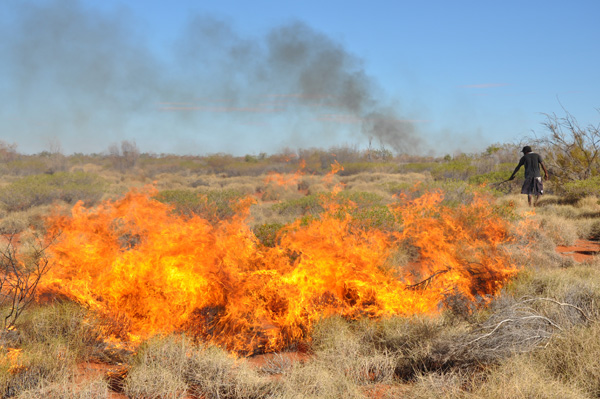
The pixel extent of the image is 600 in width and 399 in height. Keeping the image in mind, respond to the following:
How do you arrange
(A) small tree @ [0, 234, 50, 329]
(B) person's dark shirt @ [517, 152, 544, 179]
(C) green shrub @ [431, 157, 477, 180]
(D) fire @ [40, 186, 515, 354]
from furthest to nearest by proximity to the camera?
(C) green shrub @ [431, 157, 477, 180], (B) person's dark shirt @ [517, 152, 544, 179], (D) fire @ [40, 186, 515, 354], (A) small tree @ [0, 234, 50, 329]

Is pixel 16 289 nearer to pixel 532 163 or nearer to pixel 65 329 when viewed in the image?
pixel 65 329

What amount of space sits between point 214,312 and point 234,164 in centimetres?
3342

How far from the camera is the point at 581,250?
9008 millimetres

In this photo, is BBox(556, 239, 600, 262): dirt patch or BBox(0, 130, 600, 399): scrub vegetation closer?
BBox(0, 130, 600, 399): scrub vegetation

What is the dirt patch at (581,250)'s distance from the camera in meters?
8.27

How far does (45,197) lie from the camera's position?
1609 centimetres

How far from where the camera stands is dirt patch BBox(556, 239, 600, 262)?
8266 mm

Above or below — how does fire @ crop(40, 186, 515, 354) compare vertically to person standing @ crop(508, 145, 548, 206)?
below

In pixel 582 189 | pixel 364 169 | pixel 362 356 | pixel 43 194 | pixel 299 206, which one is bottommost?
pixel 362 356

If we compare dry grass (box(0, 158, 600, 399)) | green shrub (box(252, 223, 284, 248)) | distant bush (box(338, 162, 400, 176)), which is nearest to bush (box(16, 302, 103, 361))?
dry grass (box(0, 158, 600, 399))

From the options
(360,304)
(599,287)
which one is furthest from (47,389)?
(599,287)

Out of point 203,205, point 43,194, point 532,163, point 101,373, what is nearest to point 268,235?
point 101,373

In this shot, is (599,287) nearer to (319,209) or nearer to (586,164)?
(319,209)

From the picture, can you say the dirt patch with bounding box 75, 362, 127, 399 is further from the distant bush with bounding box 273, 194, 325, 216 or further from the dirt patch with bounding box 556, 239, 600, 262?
the distant bush with bounding box 273, 194, 325, 216
